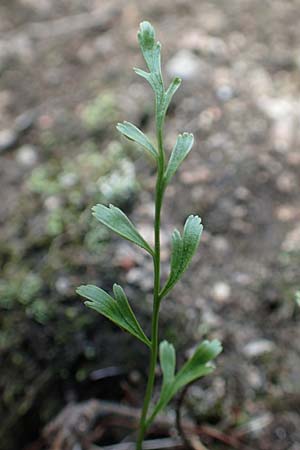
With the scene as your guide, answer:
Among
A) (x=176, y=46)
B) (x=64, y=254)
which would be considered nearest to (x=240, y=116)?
(x=176, y=46)

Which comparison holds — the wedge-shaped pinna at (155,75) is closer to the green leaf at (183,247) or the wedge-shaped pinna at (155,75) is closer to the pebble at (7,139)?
the green leaf at (183,247)

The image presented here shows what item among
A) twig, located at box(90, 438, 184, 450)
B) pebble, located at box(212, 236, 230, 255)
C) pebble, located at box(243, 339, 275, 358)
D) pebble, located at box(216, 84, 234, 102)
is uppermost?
pebble, located at box(216, 84, 234, 102)

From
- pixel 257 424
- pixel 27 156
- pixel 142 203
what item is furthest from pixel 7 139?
pixel 257 424

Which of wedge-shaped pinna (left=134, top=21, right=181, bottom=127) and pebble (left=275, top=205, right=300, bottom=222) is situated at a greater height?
wedge-shaped pinna (left=134, top=21, right=181, bottom=127)

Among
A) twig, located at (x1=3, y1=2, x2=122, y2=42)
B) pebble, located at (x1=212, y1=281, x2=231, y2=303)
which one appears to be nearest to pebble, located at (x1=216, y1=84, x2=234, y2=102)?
twig, located at (x1=3, y1=2, x2=122, y2=42)

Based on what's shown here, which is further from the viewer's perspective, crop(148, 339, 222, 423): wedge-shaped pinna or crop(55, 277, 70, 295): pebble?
crop(55, 277, 70, 295): pebble

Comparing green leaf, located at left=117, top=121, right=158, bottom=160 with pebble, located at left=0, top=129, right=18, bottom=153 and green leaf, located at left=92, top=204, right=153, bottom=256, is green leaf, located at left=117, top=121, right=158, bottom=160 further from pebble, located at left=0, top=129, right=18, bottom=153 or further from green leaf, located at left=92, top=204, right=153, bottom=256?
pebble, located at left=0, top=129, right=18, bottom=153

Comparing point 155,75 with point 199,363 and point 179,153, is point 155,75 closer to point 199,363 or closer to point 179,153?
point 179,153
